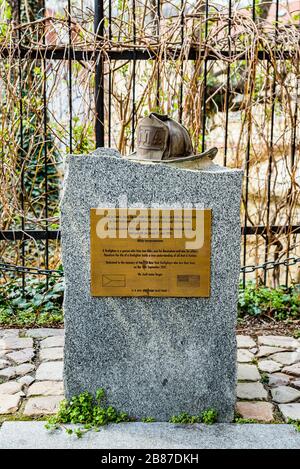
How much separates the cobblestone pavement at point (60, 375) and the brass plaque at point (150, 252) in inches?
29.9

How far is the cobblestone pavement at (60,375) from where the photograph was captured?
355 cm

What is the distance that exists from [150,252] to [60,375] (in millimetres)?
1177

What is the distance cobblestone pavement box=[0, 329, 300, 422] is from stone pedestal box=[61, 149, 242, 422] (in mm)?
269

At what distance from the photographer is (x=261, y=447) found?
3.12 meters

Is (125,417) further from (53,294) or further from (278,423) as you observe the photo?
(53,294)

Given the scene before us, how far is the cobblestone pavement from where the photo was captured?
140 inches

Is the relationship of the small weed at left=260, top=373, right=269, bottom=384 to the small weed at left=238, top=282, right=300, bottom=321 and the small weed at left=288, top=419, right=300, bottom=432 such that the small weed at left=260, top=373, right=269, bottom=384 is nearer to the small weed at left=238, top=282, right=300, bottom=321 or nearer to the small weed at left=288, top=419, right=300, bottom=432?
the small weed at left=288, top=419, right=300, bottom=432

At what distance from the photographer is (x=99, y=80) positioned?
16.2 feet

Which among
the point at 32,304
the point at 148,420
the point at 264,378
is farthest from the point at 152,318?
the point at 32,304

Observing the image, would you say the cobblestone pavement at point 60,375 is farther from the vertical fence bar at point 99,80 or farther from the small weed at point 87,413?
the vertical fence bar at point 99,80

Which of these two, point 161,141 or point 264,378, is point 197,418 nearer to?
point 264,378

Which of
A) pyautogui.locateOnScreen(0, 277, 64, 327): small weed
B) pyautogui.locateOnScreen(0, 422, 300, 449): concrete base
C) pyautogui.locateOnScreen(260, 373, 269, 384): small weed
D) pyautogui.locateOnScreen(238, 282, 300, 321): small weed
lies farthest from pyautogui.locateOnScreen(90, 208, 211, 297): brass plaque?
pyautogui.locateOnScreen(238, 282, 300, 321): small weed

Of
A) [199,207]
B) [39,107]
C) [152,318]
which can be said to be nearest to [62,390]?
[152,318]

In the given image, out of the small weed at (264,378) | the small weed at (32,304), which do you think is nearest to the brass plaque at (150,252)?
the small weed at (264,378)
